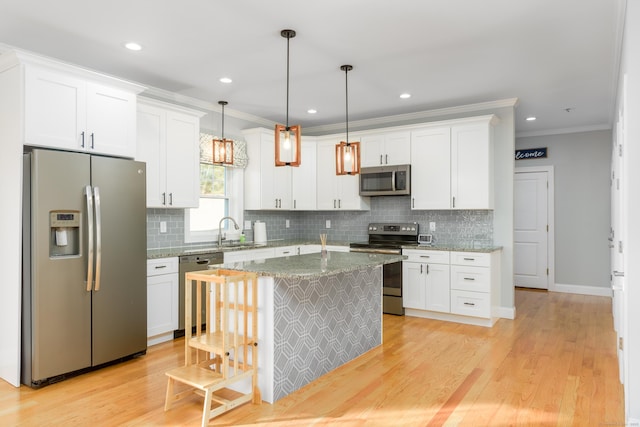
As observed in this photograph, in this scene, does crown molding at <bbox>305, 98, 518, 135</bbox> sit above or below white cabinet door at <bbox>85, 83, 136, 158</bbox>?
above

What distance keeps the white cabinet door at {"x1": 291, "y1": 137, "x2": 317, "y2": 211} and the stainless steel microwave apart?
81 centimetres

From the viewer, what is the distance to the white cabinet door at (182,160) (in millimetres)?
4391

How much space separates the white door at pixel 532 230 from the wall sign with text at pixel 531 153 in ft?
0.89

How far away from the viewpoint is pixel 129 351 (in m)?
3.59

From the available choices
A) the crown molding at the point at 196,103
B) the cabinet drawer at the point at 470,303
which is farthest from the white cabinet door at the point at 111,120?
the cabinet drawer at the point at 470,303

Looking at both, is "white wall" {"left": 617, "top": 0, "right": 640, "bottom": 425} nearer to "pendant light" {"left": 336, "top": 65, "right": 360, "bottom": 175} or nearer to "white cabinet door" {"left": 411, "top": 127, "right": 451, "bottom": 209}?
"pendant light" {"left": 336, "top": 65, "right": 360, "bottom": 175}

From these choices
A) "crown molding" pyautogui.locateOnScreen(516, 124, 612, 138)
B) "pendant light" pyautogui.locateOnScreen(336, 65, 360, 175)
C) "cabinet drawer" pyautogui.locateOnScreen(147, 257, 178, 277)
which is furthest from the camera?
"crown molding" pyautogui.locateOnScreen(516, 124, 612, 138)

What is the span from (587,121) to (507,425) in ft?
17.5

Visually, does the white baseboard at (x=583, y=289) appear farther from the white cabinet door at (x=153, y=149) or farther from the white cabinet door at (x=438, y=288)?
the white cabinet door at (x=153, y=149)

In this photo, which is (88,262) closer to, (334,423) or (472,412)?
(334,423)

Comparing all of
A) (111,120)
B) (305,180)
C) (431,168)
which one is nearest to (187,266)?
(111,120)

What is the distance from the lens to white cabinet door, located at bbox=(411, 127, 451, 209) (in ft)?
17.0

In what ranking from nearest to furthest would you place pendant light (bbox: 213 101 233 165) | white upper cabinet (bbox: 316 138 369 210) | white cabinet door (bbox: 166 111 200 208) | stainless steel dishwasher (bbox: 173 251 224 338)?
stainless steel dishwasher (bbox: 173 251 224 338), white cabinet door (bbox: 166 111 200 208), pendant light (bbox: 213 101 233 165), white upper cabinet (bbox: 316 138 369 210)

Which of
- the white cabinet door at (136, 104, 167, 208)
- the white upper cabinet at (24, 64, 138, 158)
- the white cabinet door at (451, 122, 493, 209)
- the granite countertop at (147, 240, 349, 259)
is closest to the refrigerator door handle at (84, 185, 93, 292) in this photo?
the white upper cabinet at (24, 64, 138, 158)
